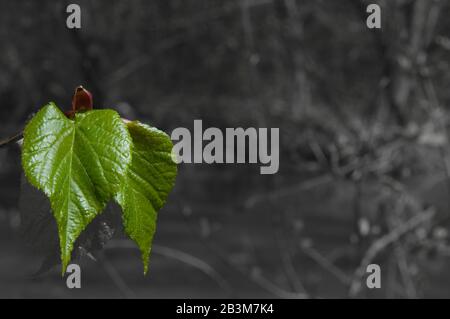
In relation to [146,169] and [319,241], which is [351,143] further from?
[146,169]

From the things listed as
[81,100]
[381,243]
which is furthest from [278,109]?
[81,100]

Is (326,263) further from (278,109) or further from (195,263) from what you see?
(278,109)

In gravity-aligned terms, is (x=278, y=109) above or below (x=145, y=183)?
above

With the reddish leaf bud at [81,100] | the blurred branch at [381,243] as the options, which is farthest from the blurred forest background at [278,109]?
the reddish leaf bud at [81,100]

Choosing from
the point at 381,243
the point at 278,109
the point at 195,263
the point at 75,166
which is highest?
the point at 278,109

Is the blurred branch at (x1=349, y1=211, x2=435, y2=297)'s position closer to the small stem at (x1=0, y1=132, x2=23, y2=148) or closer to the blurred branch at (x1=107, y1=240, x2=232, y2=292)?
the blurred branch at (x1=107, y1=240, x2=232, y2=292)
